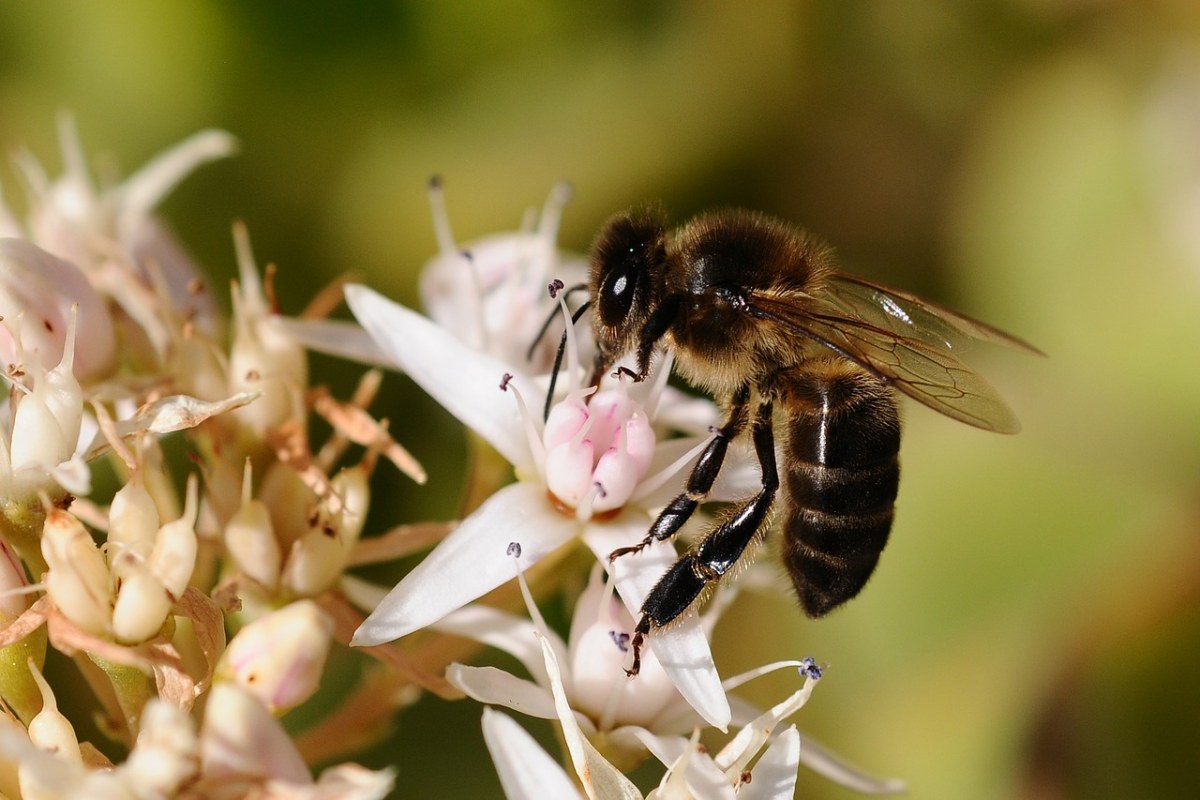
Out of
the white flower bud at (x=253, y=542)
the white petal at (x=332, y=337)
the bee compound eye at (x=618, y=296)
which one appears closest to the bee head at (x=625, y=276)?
the bee compound eye at (x=618, y=296)

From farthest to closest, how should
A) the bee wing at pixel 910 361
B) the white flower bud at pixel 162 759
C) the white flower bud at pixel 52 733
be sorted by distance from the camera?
the bee wing at pixel 910 361
the white flower bud at pixel 52 733
the white flower bud at pixel 162 759

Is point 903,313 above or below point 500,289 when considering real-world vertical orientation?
above

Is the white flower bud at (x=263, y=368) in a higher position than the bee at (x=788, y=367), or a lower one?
lower

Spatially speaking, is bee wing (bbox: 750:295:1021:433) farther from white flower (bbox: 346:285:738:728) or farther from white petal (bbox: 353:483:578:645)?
white petal (bbox: 353:483:578:645)

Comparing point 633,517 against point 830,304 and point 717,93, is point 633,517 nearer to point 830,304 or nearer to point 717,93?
point 830,304

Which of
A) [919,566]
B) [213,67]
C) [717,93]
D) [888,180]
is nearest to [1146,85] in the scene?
[888,180]

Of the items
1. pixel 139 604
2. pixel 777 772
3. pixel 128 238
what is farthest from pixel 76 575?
pixel 128 238

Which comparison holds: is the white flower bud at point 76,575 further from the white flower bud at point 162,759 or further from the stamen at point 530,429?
the stamen at point 530,429

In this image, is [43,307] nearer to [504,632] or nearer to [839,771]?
[504,632]

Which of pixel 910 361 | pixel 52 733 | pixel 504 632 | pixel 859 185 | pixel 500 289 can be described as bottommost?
pixel 52 733
